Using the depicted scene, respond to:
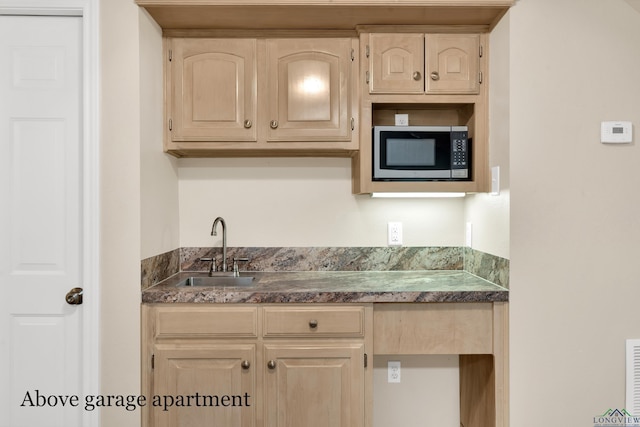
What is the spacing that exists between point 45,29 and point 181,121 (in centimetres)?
66

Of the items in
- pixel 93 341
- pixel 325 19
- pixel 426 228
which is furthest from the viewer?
pixel 426 228

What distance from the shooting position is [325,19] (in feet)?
6.73

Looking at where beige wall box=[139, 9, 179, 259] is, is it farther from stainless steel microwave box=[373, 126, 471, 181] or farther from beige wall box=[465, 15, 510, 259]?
beige wall box=[465, 15, 510, 259]

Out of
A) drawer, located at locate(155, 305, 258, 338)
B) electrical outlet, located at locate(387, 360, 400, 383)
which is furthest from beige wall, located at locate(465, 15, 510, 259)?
drawer, located at locate(155, 305, 258, 338)

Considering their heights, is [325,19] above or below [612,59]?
above

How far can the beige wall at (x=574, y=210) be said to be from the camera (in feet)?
6.15

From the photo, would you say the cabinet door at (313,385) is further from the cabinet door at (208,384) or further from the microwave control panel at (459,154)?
the microwave control panel at (459,154)

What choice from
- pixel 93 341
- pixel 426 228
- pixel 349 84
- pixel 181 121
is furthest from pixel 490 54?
pixel 93 341

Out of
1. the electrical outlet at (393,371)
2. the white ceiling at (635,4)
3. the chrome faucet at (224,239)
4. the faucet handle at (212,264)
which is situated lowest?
the electrical outlet at (393,371)

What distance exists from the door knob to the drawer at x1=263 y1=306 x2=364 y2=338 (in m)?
0.79

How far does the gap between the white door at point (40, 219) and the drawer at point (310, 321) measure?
0.83 metres

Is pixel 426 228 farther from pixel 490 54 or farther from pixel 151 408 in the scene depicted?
pixel 151 408

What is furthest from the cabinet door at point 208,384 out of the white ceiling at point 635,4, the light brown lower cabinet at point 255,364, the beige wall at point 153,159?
the white ceiling at point 635,4

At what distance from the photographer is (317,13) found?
6.52ft
